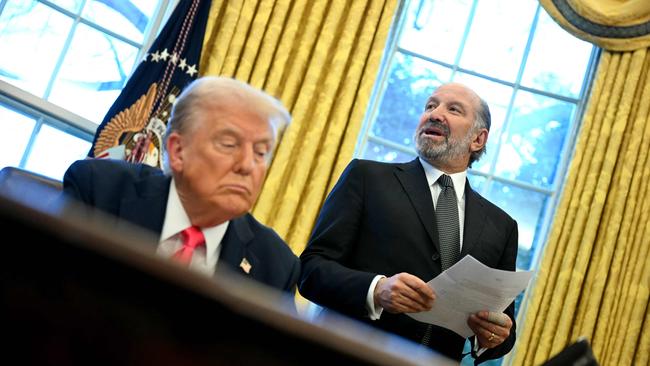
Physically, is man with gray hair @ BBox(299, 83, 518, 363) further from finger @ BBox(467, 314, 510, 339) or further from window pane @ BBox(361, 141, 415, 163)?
window pane @ BBox(361, 141, 415, 163)

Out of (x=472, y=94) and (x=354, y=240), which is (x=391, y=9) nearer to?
(x=472, y=94)

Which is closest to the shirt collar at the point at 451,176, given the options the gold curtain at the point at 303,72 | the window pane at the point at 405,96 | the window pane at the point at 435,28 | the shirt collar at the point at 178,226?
the shirt collar at the point at 178,226

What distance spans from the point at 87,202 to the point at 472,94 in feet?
5.82

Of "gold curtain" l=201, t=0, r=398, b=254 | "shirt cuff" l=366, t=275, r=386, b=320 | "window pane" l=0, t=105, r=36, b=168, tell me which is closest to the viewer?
"shirt cuff" l=366, t=275, r=386, b=320

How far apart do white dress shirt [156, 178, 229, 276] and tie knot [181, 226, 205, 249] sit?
1 centimetres

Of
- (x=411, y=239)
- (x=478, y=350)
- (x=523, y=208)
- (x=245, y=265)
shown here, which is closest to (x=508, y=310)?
(x=478, y=350)

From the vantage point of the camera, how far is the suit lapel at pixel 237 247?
6.49 ft

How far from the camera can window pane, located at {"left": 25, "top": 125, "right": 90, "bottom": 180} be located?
4.14m

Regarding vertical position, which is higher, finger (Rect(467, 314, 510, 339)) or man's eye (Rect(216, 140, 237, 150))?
man's eye (Rect(216, 140, 237, 150))

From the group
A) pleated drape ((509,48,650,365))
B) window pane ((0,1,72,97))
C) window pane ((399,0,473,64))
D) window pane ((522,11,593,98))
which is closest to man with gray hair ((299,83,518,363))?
pleated drape ((509,48,650,365))

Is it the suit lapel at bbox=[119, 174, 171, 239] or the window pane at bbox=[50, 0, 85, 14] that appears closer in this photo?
the suit lapel at bbox=[119, 174, 171, 239]

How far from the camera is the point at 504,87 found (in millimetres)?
4867

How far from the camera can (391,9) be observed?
452 cm

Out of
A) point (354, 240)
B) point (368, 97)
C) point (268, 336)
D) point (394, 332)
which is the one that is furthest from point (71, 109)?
point (268, 336)
